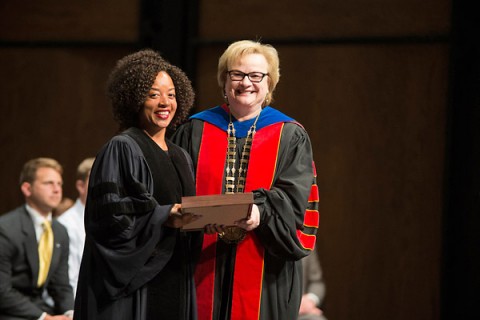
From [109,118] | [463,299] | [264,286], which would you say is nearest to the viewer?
[264,286]

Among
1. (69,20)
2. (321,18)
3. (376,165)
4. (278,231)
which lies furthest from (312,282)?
(69,20)

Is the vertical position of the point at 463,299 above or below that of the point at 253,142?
below

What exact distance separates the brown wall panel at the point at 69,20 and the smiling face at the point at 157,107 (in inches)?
133

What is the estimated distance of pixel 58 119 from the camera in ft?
23.6

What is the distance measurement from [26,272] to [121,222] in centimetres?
206

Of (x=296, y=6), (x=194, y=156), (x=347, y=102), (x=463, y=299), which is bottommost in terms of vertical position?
(x=463, y=299)

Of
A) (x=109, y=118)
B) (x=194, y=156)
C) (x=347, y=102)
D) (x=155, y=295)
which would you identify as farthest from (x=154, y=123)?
(x=109, y=118)

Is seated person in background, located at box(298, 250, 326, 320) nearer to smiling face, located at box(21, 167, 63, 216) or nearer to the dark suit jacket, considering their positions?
the dark suit jacket

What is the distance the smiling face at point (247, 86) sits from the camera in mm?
4008

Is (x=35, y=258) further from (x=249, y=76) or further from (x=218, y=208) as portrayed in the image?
(x=218, y=208)

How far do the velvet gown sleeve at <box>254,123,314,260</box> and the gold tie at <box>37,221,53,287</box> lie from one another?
6.38 feet

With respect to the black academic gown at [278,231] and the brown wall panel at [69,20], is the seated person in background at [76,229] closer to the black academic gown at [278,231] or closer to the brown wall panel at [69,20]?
the brown wall panel at [69,20]

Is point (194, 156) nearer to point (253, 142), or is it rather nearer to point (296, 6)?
point (253, 142)

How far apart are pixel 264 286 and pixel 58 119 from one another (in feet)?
12.1
